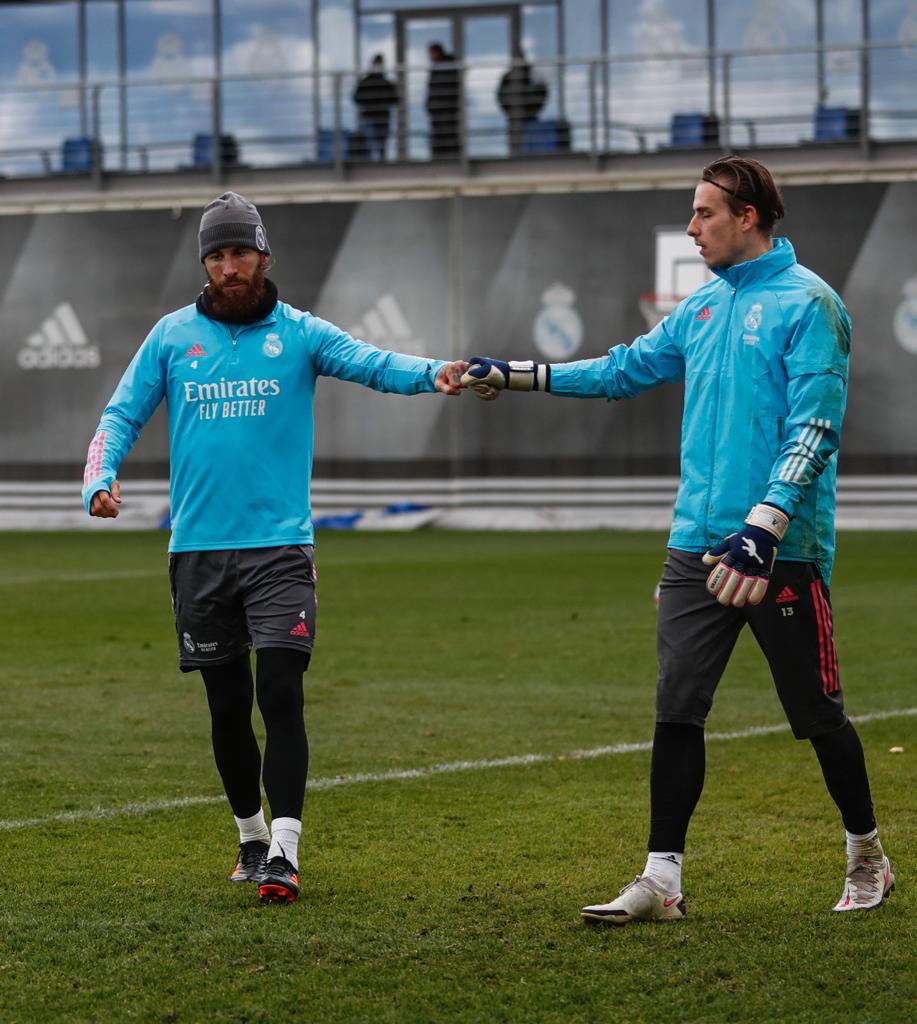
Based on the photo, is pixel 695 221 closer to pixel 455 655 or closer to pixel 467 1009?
A: pixel 467 1009

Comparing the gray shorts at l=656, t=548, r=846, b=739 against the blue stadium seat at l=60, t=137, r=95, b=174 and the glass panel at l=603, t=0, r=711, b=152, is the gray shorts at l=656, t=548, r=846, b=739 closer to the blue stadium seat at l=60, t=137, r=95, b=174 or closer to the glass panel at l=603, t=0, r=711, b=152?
the glass panel at l=603, t=0, r=711, b=152

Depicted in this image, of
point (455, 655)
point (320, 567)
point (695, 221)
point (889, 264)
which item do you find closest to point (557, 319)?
point (889, 264)

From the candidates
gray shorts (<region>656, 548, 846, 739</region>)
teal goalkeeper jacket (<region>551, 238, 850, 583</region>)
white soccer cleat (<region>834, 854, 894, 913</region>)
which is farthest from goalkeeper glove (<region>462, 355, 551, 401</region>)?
white soccer cleat (<region>834, 854, 894, 913</region>)

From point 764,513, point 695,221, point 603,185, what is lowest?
point 764,513

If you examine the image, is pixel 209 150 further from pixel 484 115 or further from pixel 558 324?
pixel 558 324

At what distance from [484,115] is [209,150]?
15.5 feet

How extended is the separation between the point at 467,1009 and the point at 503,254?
24061 mm

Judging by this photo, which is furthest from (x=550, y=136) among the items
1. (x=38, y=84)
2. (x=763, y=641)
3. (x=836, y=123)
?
(x=763, y=641)

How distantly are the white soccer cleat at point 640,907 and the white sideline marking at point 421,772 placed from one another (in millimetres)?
2299

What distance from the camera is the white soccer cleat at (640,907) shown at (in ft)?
16.0

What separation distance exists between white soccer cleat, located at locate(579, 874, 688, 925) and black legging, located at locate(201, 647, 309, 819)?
3.35 feet

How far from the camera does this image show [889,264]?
26.3 m

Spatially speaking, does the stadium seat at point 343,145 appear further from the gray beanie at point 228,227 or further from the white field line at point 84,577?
the gray beanie at point 228,227

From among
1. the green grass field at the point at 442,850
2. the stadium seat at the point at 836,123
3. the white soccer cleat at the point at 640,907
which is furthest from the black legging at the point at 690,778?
the stadium seat at the point at 836,123
